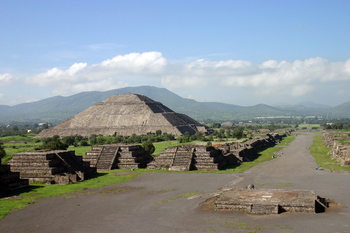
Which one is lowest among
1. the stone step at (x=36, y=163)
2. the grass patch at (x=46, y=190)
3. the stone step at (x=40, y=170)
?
the grass patch at (x=46, y=190)

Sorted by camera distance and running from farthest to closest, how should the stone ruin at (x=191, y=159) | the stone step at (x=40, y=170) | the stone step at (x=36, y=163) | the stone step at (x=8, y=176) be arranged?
1. the stone ruin at (x=191, y=159)
2. the stone step at (x=36, y=163)
3. the stone step at (x=40, y=170)
4. the stone step at (x=8, y=176)

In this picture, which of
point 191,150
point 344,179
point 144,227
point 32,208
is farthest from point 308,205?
point 191,150

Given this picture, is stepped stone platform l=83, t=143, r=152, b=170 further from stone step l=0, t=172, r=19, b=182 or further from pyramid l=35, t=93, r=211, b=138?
pyramid l=35, t=93, r=211, b=138

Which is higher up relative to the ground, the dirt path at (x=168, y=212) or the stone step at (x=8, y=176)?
the stone step at (x=8, y=176)

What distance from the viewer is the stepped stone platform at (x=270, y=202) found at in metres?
16.1

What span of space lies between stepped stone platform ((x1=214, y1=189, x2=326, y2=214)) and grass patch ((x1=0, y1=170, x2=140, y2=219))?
11.5 metres

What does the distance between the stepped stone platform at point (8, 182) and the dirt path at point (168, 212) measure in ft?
12.4

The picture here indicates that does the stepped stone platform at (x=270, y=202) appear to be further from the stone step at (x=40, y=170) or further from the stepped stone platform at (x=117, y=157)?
the stepped stone platform at (x=117, y=157)

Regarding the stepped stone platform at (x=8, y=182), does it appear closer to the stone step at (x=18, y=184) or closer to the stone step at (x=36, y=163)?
the stone step at (x=18, y=184)

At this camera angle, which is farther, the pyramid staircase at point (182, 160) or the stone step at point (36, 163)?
the pyramid staircase at point (182, 160)

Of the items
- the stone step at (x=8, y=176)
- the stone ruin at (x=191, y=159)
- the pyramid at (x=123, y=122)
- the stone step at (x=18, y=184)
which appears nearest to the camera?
the stone step at (x=8, y=176)

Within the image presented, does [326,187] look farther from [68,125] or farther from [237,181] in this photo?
[68,125]

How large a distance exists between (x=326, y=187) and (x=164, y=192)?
1106cm

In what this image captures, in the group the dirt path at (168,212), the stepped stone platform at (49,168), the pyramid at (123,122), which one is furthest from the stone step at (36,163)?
the pyramid at (123,122)
